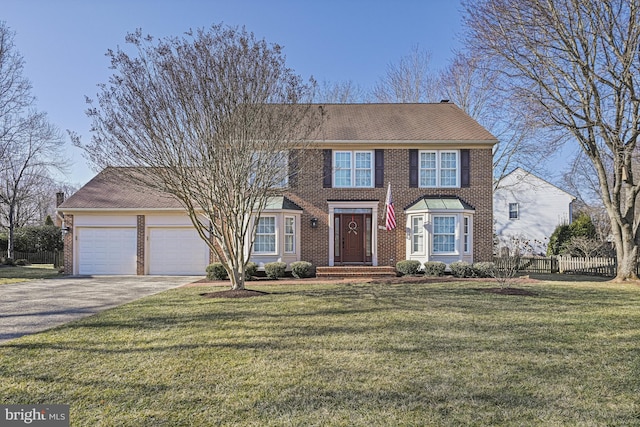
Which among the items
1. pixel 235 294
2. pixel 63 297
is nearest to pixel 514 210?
pixel 235 294

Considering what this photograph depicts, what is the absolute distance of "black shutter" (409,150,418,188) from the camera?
17.2 meters

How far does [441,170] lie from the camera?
1723 cm

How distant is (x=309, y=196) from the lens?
17219mm

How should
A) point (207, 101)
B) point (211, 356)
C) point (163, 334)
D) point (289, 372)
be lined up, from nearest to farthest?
point (289, 372)
point (211, 356)
point (163, 334)
point (207, 101)

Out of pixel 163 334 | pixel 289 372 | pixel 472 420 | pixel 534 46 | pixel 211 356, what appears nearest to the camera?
pixel 472 420

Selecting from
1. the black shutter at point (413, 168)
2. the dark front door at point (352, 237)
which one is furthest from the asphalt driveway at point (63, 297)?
the black shutter at point (413, 168)

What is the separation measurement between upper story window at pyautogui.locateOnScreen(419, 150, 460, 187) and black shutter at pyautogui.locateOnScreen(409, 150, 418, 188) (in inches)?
7.5

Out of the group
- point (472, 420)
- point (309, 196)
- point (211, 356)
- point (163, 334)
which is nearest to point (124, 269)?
point (309, 196)

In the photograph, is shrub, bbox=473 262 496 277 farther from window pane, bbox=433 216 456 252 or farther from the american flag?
the american flag

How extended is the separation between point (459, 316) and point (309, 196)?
10022 millimetres

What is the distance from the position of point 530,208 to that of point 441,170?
1834cm

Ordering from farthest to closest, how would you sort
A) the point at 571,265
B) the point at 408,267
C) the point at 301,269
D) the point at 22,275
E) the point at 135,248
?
the point at 571,265 → the point at 22,275 → the point at 135,248 → the point at 408,267 → the point at 301,269

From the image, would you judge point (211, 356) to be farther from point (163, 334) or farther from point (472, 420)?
point (472, 420)

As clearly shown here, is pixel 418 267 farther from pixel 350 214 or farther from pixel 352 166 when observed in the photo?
pixel 352 166
